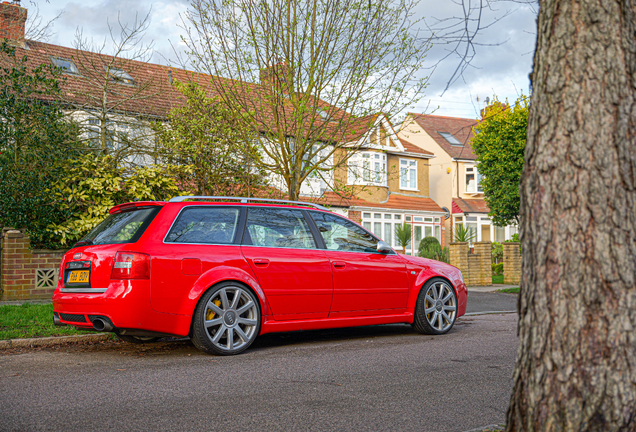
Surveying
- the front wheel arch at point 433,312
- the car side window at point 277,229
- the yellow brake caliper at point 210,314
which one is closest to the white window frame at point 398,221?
the front wheel arch at point 433,312

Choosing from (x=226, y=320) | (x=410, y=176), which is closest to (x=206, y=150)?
(x=226, y=320)

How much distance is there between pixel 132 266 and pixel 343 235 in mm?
2782

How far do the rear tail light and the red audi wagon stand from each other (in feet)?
0.03

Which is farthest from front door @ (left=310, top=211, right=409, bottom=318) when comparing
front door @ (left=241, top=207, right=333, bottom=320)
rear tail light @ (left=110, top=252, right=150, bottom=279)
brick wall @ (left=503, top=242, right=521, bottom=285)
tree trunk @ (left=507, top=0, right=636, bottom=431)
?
brick wall @ (left=503, top=242, right=521, bottom=285)

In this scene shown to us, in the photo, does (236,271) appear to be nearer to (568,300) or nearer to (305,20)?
(568,300)

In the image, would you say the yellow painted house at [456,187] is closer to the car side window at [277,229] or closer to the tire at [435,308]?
the tire at [435,308]

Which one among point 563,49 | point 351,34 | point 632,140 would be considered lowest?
point 632,140

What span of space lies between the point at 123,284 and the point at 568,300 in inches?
184

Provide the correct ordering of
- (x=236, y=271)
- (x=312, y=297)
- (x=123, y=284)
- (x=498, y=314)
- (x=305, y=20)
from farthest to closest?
1. (x=305, y=20)
2. (x=498, y=314)
3. (x=312, y=297)
4. (x=236, y=271)
5. (x=123, y=284)

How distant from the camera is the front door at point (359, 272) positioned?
7395 mm

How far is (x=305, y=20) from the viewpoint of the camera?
40.9ft

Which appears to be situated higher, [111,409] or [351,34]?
[351,34]

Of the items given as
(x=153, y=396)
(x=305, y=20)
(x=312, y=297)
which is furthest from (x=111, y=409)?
(x=305, y=20)

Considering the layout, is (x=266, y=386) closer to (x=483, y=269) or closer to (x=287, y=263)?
(x=287, y=263)
